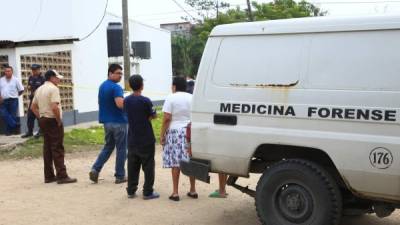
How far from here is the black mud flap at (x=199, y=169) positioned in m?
5.93

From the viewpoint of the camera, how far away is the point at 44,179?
29.6 feet

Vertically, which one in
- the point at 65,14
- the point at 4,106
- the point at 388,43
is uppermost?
the point at 65,14

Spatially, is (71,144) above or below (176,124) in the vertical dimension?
below

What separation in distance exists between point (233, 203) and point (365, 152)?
2.59 metres

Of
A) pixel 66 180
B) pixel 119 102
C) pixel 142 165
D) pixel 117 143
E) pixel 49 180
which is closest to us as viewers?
pixel 142 165

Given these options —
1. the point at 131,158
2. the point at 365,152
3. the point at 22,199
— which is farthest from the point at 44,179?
the point at 365,152

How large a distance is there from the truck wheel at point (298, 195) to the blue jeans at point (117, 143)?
10.5 ft

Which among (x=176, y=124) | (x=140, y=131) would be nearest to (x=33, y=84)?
(x=140, y=131)

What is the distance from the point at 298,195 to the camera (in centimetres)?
543

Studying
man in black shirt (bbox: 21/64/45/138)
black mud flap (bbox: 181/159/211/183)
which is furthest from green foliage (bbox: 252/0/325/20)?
black mud flap (bbox: 181/159/211/183)

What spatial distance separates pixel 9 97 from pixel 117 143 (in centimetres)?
559

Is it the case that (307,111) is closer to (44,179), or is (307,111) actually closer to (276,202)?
(276,202)

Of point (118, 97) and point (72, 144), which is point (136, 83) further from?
point (72, 144)

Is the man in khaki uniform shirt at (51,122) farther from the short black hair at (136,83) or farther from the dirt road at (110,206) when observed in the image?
the short black hair at (136,83)
